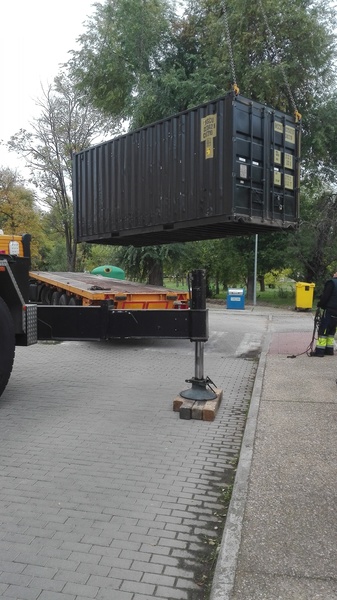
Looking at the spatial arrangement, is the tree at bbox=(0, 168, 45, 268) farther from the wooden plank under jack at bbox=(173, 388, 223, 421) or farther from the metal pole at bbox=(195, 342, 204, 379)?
the wooden plank under jack at bbox=(173, 388, 223, 421)

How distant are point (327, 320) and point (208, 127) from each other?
14.0 feet

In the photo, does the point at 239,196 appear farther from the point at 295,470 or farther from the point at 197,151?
the point at 295,470

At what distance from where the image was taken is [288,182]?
323 inches

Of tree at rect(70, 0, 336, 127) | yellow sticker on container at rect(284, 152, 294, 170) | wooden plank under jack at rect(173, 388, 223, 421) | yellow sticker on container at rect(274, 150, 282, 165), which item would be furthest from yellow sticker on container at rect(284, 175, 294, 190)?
tree at rect(70, 0, 336, 127)

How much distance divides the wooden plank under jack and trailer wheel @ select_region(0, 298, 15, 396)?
204 centimetres

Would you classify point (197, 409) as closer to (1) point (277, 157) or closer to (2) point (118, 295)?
(2) point (118, 295)

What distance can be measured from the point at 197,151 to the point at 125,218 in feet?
7.81

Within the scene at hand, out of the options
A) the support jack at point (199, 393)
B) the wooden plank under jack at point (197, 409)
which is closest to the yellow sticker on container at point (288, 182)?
the support jack at point (199, 393)

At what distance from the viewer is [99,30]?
80.5 ft

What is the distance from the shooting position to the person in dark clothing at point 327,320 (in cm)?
922

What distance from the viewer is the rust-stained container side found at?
7.32m

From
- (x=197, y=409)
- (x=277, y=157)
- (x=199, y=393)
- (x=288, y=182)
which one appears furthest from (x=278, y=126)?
(x=197, y=409)

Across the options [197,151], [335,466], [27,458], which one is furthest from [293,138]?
[27,458]

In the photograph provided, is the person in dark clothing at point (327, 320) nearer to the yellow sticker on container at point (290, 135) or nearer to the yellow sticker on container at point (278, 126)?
the yellow sticker on container at point (290, 135)
